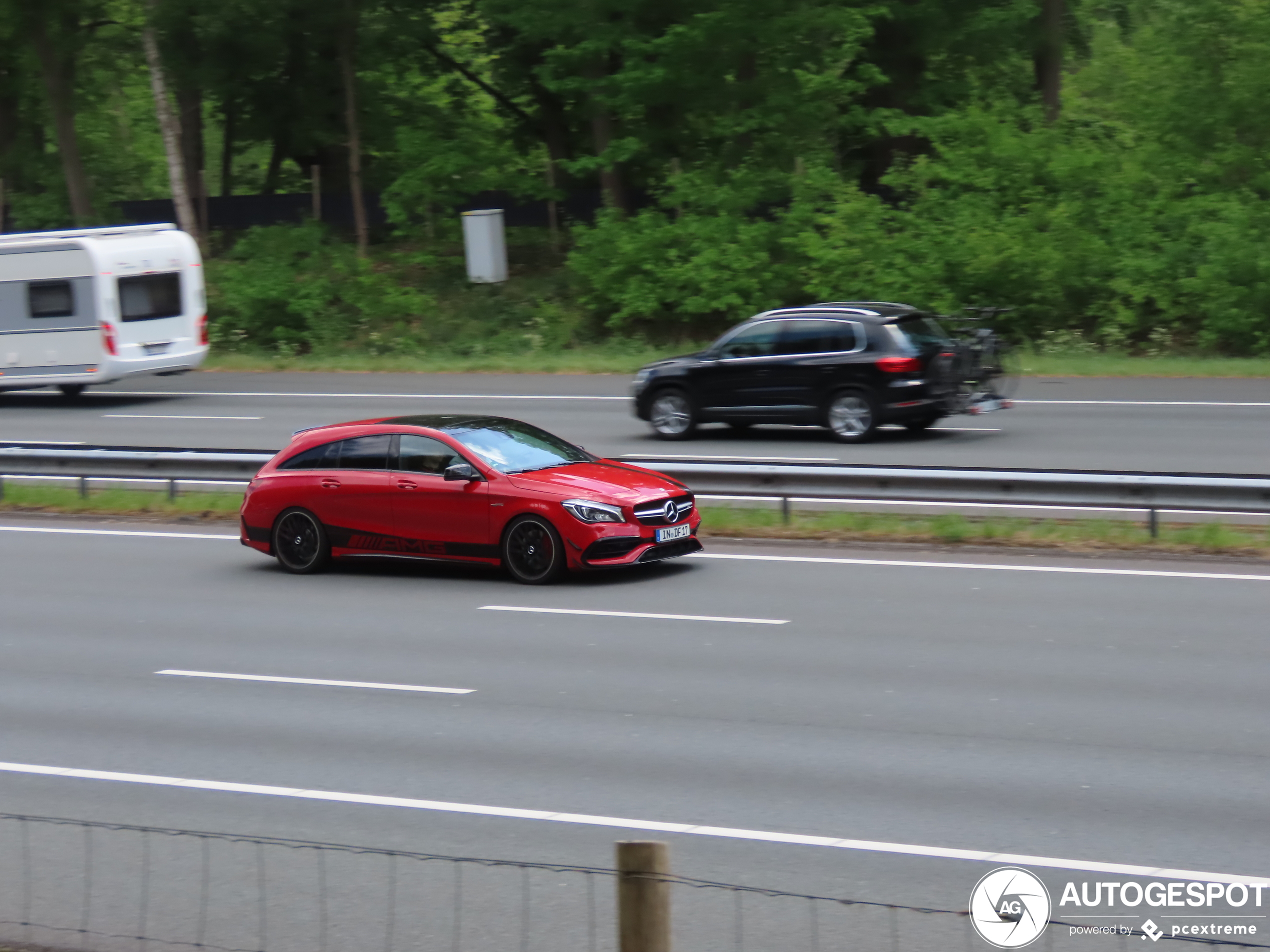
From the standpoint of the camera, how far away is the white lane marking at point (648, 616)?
1212 cm

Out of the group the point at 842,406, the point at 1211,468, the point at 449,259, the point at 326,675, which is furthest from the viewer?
the point at 449,259

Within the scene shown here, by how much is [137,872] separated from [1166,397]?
67.4 ft

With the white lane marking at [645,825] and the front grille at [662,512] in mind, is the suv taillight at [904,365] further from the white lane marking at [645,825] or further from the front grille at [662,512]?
the white lane marking at [645,825]

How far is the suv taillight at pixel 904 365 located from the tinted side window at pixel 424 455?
8.14 meters

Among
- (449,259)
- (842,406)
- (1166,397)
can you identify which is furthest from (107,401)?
(1166,397)

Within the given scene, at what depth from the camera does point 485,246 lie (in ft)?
130

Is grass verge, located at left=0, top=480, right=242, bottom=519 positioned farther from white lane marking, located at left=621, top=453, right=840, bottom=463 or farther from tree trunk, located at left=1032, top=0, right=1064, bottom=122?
tree trunk, located at left=1032, top=0, right=1064, bottom=122

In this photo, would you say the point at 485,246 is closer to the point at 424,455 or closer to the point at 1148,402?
the point at 1148,402

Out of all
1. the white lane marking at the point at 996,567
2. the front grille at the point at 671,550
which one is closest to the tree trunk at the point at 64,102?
the white lane marking at the point at 996,567

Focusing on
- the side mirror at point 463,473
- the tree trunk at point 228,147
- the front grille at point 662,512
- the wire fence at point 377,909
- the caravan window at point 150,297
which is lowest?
the wire fence at point 377,909

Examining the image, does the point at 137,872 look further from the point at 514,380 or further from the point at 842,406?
the point at 514,380

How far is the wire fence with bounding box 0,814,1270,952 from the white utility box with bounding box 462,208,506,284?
108 ft

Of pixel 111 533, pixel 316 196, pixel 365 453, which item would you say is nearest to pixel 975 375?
pixel 365 453

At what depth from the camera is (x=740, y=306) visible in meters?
34.8
